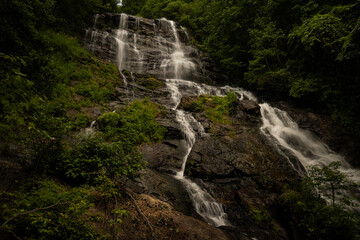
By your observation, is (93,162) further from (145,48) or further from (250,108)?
(145,48)

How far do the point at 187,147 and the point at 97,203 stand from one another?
17.1 ft

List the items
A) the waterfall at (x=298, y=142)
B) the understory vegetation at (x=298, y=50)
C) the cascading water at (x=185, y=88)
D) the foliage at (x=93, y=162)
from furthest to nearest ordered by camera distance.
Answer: the understory vegetation at (x=298, y=50) → the waterfall at (x=298, y=142) → the cascading water at (x=185, y=88) → the foliage at (x=93, y=162)

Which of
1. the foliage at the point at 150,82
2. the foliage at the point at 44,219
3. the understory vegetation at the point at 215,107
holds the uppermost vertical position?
the foliage at the point at 150,82

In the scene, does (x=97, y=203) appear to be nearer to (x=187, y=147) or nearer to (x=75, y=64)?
(x=187, y=147)

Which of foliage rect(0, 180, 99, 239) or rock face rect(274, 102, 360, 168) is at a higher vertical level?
rock face rect(274, 102, 360, 168)

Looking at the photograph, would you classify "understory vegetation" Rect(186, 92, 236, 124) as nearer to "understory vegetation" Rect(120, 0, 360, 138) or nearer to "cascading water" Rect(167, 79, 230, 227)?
"cascading water" Rect(167, 79, 230, 227)

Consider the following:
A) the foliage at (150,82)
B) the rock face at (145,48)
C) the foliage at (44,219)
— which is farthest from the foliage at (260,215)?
the rock face at (145,48)

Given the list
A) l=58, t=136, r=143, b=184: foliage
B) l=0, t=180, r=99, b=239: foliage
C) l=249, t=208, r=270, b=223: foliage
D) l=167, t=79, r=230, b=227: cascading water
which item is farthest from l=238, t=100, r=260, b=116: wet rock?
l=0, t=180, r=99, b=239: foliage

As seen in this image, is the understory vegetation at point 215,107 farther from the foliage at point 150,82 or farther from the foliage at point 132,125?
the foliage at point 150,82

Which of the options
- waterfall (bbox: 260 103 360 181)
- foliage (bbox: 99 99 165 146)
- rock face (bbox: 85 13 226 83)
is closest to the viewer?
foliage (bbox: 99 99 165 146)

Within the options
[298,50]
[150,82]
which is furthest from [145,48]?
[298,50]

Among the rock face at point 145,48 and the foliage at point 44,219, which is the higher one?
the rock face at point 145,48

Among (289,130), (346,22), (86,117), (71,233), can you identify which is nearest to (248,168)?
(289,130)

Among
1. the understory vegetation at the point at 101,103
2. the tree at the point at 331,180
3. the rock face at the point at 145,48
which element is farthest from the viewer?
the rock face at the point at 145,48
